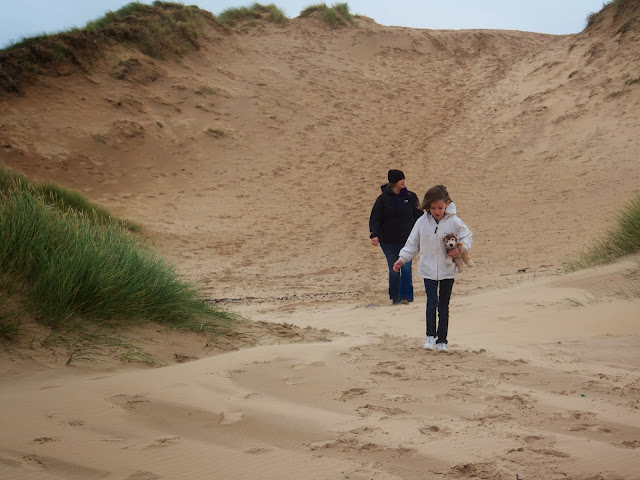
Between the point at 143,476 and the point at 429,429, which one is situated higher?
the point at 429,429

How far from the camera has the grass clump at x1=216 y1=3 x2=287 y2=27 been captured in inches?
1216

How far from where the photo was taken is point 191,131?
22625 mm

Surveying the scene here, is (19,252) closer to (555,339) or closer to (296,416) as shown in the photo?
(296,416)

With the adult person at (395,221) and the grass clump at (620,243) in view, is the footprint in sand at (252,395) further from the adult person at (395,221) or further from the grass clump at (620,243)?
the grass clump at (620,243)

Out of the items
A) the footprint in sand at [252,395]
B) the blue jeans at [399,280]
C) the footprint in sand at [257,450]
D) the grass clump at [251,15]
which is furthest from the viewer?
the grass clump at [251,15]

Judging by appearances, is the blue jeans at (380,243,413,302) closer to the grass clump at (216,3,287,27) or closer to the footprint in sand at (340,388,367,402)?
the footprint in sand at (340,388,367,402)

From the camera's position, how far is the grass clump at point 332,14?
3142 cm

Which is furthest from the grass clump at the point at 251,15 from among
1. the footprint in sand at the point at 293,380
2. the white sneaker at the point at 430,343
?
the footprint in sand at the point at 293,380

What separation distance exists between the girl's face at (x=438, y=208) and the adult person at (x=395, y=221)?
334 centimetres

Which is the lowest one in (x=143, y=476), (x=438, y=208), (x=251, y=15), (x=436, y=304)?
(x=143, y=476)

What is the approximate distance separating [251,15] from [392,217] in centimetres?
2411

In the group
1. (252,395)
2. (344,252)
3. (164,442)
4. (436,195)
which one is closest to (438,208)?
(436,195)

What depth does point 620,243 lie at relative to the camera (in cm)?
980

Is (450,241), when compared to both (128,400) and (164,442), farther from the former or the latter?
(164,442)
